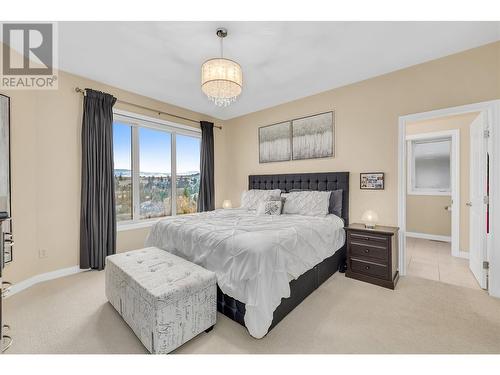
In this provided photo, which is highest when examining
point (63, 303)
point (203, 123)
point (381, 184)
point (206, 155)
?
point (203, 123)

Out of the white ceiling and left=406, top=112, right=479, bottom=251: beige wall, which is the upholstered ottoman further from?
left=406, top=112, right=479, bottom=251: beige wall

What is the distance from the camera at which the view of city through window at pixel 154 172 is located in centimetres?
369

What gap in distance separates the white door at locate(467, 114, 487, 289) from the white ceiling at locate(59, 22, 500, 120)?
1107 mm

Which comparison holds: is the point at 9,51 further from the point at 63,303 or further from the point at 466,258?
the point at 466,258

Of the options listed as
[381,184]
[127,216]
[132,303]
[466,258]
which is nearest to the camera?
[132,303]

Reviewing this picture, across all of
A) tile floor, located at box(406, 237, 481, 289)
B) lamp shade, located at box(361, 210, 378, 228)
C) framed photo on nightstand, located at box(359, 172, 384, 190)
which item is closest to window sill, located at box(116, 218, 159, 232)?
lamp shade, located at box(361, 210, 378, 228)

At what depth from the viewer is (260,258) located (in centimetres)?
173

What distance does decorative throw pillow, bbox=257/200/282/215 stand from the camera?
10.8 feet

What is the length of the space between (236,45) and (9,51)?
8.52 ft

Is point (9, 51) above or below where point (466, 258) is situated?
above

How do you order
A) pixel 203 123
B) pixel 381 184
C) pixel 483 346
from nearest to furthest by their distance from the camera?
pixel 483 346 < pixel 381 184 < pixel 203 123

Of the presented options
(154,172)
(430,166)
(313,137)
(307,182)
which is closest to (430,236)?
(430,166)

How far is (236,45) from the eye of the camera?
2396 mm
